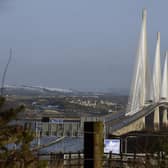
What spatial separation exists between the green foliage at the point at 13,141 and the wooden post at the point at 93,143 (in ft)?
1.63

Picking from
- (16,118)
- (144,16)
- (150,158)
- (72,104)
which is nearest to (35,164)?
(16,118)

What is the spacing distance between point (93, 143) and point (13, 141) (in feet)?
2.34

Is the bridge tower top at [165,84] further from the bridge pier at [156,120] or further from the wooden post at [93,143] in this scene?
the wooden post at [93,143]

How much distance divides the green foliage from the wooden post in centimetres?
50

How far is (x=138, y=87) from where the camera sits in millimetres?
66250

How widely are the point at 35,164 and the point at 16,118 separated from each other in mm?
417

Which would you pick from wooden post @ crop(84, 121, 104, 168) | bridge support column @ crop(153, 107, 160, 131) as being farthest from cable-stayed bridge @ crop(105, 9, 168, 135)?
wooden post @ crop(84, 121, 104, 168)

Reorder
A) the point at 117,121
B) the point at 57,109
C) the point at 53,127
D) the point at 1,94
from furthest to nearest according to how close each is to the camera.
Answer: the point at 57,109 < the point at 117,121 < the point at 53,127 < the point at 1,94

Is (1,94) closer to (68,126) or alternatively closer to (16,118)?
(16,118)

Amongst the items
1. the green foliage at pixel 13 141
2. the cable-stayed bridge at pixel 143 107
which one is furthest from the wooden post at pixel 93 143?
the cable-stayed bridge at pixel 143 107

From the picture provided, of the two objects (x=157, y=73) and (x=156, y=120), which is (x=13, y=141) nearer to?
(x=156, y=120)

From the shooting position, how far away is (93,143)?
462 centimetres

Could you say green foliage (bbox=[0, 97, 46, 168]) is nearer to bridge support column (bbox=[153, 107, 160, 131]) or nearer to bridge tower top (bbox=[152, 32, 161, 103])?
bridge support column (bbox=[153, 107, 160, 131])

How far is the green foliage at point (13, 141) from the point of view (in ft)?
14.3
